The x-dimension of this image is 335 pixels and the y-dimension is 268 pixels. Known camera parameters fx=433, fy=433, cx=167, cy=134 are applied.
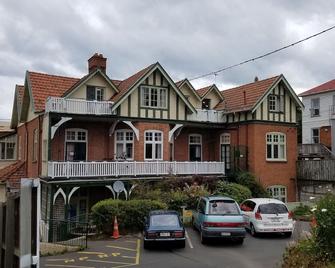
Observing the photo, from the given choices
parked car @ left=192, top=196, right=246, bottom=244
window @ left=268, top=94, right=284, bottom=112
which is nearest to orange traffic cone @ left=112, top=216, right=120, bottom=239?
parked car @ left=192, top=196, right=246, bottom=244

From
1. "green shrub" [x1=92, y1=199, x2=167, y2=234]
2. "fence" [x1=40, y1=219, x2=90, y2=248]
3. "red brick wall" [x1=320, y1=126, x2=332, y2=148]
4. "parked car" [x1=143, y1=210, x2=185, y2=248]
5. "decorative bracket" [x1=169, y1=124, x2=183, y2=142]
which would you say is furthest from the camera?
"red brick wall" [x1=320, y1=126, x2=332, y2=148]

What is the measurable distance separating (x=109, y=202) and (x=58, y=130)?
7838 mm

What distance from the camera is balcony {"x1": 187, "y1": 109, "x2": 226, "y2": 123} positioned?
29531 mm

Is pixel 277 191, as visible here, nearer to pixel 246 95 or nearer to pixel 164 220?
pixel 246 95

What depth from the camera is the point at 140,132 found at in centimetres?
2722

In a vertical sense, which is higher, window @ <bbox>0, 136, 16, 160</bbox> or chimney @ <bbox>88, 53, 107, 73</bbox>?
chimney @ <bbox>88, 53, 107, 73</bbox>

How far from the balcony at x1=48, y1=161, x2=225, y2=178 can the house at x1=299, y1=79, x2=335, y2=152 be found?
63.0 feet

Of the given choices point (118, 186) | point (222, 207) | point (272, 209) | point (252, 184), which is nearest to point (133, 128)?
point (118, 186)

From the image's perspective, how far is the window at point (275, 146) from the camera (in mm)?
30094

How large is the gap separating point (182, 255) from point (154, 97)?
14469 mm

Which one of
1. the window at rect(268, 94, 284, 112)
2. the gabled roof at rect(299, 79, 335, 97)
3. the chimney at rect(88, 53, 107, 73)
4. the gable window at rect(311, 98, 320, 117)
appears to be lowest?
the window at rect(268, 94, 284, 112)

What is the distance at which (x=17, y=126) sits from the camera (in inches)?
1415

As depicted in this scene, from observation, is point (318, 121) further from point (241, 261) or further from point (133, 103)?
point (241, 261)

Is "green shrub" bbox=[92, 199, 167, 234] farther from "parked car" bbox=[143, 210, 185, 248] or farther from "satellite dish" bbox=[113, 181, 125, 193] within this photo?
"parked car" bbox=[143, 210, 185, 248]
